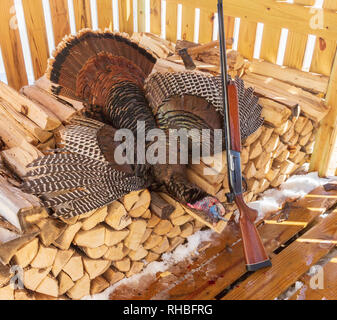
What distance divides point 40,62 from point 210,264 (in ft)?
9.70

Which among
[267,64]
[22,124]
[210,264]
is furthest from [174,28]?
[210,264]

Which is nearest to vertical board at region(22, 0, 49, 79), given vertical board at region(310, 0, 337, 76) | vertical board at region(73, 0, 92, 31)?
vertical board at region(73, 0, 92, 31)

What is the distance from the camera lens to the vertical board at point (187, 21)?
4.08 meters

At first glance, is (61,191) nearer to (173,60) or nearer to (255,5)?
(173,60)

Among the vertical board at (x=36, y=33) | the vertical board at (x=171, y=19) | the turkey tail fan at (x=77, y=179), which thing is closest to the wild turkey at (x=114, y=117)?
the turkey tail fan at (x=77, y=179)

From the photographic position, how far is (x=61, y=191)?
6.31 feet

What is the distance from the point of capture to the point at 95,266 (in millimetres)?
2201

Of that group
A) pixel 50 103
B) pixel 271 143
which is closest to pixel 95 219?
pixel 50 103

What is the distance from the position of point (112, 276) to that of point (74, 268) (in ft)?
1.07

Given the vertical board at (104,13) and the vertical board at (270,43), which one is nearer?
the vertical board at (270,43)

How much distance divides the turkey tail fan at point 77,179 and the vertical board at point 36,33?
6.90 ft

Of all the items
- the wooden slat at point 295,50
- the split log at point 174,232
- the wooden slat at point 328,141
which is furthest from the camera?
the wooden slat at point 295,50

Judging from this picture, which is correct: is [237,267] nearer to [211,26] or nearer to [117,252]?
[117,252]

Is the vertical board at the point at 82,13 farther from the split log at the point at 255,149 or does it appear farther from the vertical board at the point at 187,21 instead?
the split log at the point at 255,149
